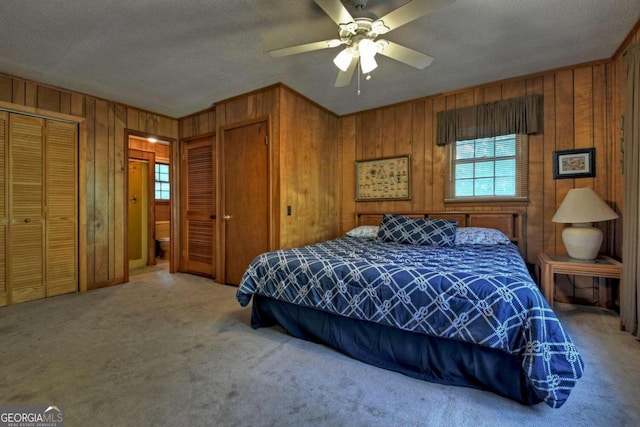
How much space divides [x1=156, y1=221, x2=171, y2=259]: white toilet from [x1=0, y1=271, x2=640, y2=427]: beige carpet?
3.16m

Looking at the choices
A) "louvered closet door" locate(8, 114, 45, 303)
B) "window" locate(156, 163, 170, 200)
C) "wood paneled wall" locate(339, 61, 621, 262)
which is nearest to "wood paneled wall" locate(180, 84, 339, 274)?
"wood paneled wall" locate(339, 61, 621, 262)

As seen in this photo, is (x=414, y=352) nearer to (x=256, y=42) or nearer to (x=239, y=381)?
(x=239, y=381)

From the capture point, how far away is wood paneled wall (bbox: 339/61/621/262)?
286 cm

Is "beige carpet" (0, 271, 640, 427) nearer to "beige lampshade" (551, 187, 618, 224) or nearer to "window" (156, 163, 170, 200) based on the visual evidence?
"beige lampshade" (551, 187, 618, 224)

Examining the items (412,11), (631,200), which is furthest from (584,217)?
(412,11)

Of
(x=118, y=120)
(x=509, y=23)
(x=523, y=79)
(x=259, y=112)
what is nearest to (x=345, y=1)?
(x=509, y=23)

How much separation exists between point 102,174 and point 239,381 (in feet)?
11.5

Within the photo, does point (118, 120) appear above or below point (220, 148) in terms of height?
above

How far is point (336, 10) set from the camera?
1686 mm

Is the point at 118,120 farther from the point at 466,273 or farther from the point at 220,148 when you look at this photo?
the point at 466,273

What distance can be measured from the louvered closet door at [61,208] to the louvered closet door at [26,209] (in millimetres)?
68

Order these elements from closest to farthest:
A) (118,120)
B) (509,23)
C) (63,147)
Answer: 1. (509,23)
2. (63,147)
3. (118,120)

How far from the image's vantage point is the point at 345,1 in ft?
6.43

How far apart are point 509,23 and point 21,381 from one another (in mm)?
4160
